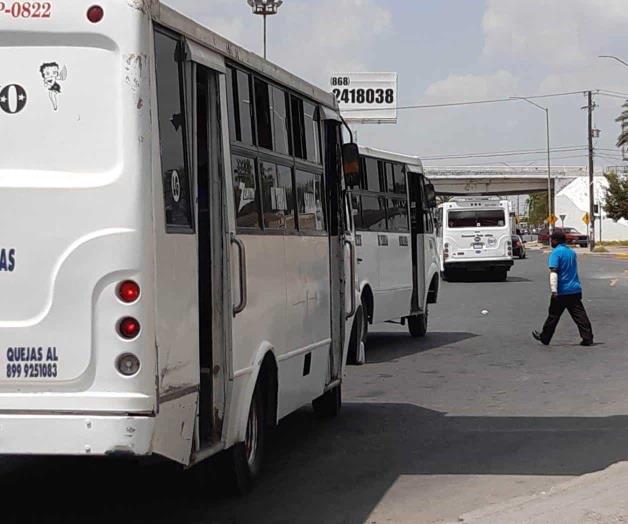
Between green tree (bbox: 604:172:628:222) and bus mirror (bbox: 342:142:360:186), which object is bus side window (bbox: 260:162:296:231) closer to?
bus mirror (bbox: 342:142:360:186)

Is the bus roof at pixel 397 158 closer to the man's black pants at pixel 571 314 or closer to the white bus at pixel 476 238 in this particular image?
the man's black pants at pixel 571 314

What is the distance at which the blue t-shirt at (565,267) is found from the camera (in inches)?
699

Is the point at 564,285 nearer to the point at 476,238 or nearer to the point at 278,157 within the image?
the point at 278,157

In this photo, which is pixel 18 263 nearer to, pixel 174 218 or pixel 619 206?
pixel 174 218

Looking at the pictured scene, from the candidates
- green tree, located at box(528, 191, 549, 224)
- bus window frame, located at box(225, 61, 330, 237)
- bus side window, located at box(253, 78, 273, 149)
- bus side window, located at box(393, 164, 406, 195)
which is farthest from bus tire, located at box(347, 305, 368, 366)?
green tree, located at box(528, 191, 549, 224)

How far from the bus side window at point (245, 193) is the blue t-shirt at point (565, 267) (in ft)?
33.8

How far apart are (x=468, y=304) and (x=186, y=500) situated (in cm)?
2117

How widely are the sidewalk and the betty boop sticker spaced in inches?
139

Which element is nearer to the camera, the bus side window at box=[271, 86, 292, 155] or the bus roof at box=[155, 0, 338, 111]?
the bus roof at box=[155, 0, 338, 111]

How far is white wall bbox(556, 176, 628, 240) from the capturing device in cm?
10375

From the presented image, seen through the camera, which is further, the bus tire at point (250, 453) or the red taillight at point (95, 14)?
the bus tire at point (250, 453)

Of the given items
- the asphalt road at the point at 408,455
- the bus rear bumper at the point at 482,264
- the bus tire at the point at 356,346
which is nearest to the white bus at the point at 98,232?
the asphalt road at the point at 408,455

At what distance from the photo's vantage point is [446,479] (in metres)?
8.77

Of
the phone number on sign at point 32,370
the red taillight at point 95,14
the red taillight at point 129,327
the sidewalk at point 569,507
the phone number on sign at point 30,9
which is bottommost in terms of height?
the sidewalk at point 569,507
